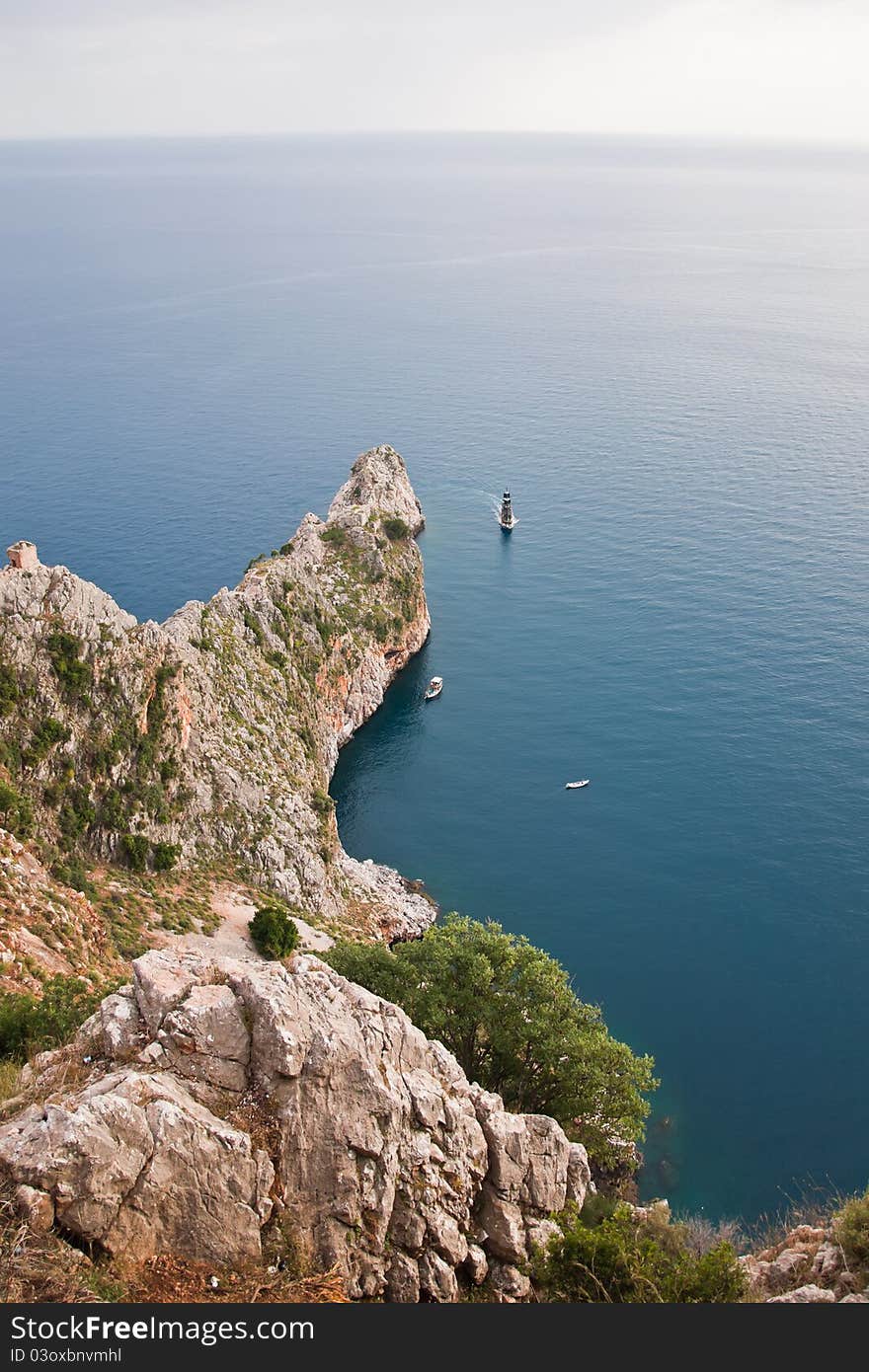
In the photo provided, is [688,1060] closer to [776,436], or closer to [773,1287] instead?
[773,1287]

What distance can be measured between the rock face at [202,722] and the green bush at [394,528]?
16062 mm

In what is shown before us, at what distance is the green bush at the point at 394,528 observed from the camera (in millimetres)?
137250

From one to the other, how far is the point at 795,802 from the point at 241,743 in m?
55.6

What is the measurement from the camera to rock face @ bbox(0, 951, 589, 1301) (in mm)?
27469

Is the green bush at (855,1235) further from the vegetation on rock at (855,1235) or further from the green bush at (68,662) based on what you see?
the green bush at (68,662)

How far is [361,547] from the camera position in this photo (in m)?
134

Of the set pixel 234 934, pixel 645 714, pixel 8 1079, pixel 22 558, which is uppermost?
pixel 22 558

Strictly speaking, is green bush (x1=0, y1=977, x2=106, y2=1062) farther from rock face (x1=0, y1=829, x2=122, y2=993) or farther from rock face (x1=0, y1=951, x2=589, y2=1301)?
rock face (x1=0, y1=829, x2=122, y2=993)

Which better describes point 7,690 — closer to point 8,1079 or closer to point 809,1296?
point 8,1079

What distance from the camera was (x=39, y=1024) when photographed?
40.3 m

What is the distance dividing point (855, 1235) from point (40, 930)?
137 ft

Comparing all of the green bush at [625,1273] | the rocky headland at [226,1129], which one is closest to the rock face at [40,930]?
the rocky headland at [226,1129]

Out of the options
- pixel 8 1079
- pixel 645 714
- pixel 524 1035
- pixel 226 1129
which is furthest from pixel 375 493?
pixel 226 1129

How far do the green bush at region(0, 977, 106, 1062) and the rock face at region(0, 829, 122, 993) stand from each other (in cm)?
663
